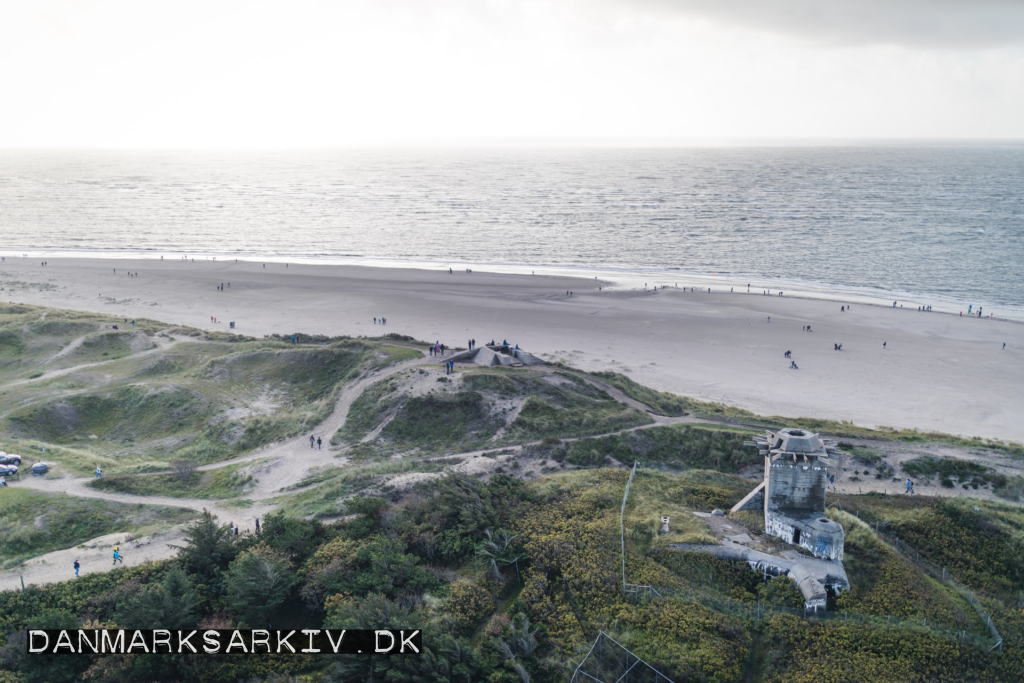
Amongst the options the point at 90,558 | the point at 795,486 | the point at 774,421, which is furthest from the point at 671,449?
the point at 90,558

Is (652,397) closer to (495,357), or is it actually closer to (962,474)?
(495,357)

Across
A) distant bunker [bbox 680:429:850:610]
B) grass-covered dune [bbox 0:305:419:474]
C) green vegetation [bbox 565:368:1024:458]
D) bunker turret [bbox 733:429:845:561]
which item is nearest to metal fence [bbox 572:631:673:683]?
distant bunker [bbox 680:429:850:610]

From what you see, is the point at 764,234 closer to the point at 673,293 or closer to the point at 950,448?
the point at 673,293

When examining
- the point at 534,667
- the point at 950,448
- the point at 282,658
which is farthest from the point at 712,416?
the point at 282,658

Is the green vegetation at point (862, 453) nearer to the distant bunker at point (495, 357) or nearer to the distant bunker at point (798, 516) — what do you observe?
the distant bunker at point (798, 516)

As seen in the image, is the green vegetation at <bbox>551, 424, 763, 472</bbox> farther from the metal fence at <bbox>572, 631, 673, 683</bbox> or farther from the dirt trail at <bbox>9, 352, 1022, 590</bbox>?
the metal fence at <bbox>572, 631, 673, 683</bbox>

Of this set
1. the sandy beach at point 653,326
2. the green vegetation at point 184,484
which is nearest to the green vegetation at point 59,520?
the green vegetation at point 184,484
